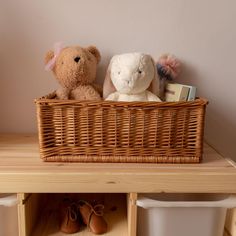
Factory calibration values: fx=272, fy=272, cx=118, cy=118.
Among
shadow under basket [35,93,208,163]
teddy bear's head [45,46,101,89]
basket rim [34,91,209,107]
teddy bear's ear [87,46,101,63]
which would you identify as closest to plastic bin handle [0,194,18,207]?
shadow under basket [35,93,208,163]

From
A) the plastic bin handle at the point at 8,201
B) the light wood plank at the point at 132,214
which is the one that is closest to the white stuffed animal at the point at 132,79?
the light wood plank at the point at 132,214

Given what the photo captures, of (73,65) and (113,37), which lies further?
(113,37)

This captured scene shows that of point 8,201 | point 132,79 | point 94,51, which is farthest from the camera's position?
point 94,51

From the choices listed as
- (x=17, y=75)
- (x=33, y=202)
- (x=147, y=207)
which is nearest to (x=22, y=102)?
(x=17, y=75)

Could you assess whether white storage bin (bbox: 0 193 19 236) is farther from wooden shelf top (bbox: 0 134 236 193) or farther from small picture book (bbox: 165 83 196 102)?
small picture book (bbox: 165 83 196 102)

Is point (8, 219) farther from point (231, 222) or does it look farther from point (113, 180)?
point (231, 222)

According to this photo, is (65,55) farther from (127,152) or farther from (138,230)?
(138,230)

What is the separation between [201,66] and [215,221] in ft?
1.94

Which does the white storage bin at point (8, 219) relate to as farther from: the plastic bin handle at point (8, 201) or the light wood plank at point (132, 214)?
the light wood plank at point (132, 214)

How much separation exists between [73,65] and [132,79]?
0.66ft

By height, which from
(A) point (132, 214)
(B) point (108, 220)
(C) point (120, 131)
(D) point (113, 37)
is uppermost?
(D) point (113, 37)

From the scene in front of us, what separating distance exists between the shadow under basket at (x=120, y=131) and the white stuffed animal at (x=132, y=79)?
4.7 inches

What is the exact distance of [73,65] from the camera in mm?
885

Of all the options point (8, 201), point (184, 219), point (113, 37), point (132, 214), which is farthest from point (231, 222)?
point (113, 37)
